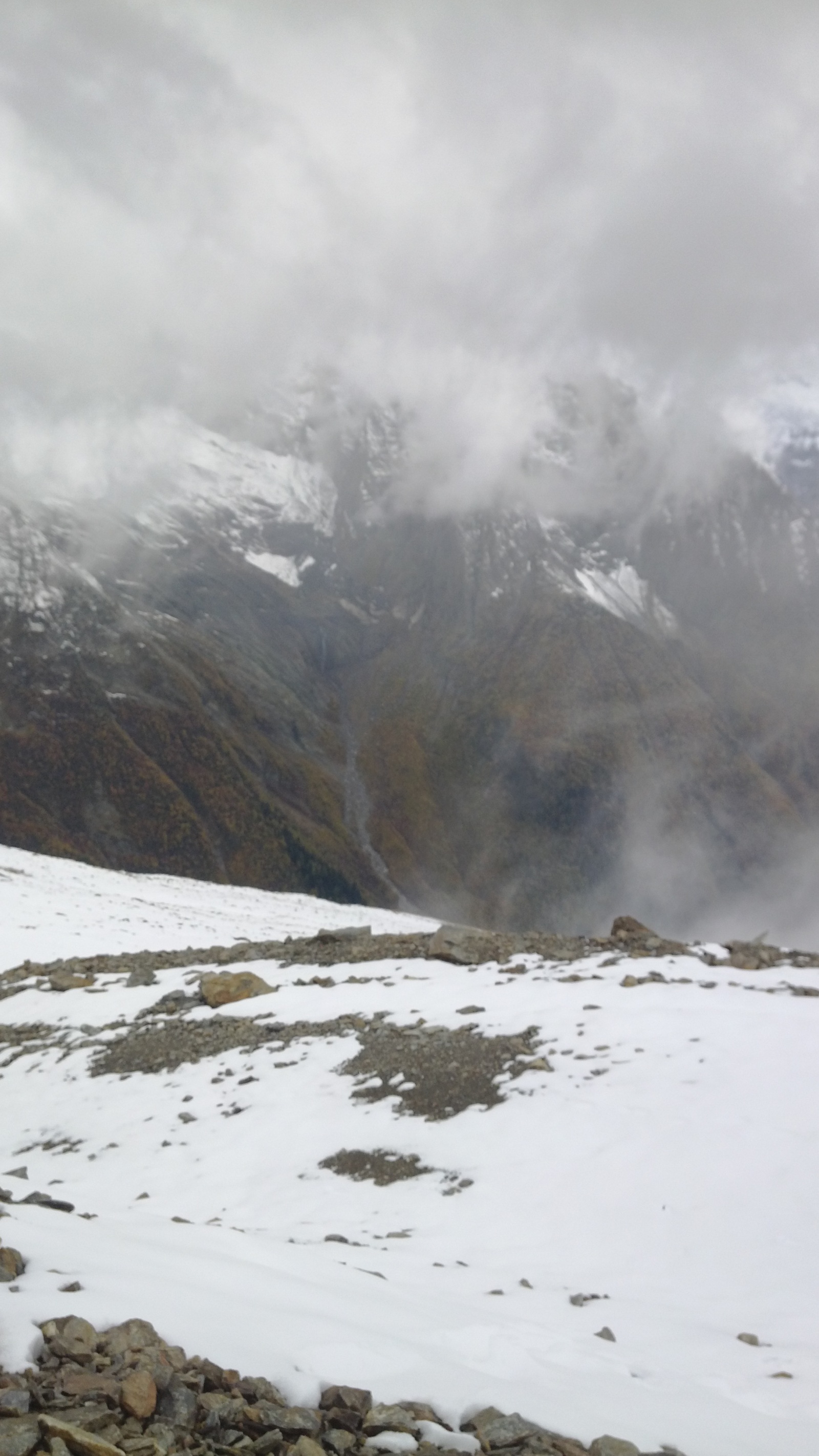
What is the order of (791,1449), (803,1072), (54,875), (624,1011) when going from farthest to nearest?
Answer: (54,875), (624,1011), (803,1072), (791,1449)

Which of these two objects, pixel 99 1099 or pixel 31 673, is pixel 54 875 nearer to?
pixel 99 1099

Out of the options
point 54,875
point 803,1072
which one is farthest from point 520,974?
point 54,875

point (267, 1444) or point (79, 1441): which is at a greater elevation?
point (79, 1441)

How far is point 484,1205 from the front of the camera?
450 inches

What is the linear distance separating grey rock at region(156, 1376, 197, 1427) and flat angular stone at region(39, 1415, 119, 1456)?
62cm

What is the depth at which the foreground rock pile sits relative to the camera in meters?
4.73

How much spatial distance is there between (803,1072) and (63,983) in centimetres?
1698

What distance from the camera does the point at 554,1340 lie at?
7668mm

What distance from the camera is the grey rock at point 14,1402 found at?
4.70m

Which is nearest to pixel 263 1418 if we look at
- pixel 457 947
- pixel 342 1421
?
pixel 342 1421

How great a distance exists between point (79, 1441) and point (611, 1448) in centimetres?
322

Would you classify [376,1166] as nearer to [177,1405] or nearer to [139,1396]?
[177,1405]

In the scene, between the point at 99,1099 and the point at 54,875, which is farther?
the point at 54,875

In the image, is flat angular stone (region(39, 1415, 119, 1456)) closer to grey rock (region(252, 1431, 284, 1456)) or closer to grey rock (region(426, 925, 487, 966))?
grey rock (region(252, 1431, 284, 1456))
